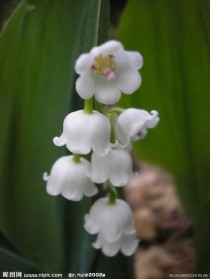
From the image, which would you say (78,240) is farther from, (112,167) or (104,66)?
(104,66)

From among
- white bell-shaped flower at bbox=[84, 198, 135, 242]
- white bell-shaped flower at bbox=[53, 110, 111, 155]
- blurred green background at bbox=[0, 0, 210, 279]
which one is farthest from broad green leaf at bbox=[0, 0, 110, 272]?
white bell-shaped flower at bbox=[53, 110, 111, 155]

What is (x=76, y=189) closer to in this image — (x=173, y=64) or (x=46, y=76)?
(x=46, y=76)

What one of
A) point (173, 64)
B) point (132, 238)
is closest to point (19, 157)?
point (132, 238)

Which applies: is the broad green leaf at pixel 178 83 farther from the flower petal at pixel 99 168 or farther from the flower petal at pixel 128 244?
the flower petal at pixel 99 168

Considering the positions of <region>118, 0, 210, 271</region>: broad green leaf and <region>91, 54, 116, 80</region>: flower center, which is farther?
<region>118, 0, 210, 271</region>: broad green leaf

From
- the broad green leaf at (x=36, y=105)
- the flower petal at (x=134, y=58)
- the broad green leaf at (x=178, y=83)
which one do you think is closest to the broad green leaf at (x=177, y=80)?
the broad green leaf at (x=178, y=83)

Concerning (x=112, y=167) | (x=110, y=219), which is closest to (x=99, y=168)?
(x=112, y=167)

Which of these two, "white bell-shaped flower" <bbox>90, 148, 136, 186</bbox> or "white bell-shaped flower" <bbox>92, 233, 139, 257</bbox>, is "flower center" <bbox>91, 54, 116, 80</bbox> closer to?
"white bell-shaped flower" <bbox>90, 148, 136, 186</bbox>

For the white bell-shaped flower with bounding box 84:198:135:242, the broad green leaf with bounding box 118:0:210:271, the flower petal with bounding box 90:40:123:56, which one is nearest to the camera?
the flower petal with bounding box 90:40:123:56
